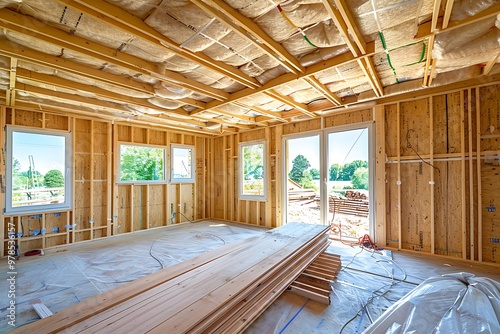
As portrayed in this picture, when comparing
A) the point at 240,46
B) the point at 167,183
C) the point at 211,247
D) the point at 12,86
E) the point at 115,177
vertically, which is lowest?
the point at 211,247

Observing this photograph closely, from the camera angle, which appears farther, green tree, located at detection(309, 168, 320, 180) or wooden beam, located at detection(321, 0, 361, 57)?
green tree, located at detection(309, 168, 320, 180)

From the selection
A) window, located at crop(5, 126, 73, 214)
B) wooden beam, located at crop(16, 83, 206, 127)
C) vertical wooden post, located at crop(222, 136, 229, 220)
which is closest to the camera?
wooden beam, located at crop(16, 83, 206, 127)

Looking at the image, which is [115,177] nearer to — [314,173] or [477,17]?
[314,173]

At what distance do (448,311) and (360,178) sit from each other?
335cm

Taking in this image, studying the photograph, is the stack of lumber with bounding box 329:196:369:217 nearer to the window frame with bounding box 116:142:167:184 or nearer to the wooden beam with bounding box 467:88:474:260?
the wooden beam with bounding box 467:88:474:260

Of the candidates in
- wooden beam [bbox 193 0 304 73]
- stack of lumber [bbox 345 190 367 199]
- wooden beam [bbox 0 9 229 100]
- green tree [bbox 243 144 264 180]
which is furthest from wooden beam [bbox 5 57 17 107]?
stack of lumber [bbox 345 190 367 199]

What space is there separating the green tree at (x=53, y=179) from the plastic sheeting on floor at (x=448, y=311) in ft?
19.6

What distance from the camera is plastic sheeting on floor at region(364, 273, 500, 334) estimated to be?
1380 mm

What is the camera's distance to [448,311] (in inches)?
59.7

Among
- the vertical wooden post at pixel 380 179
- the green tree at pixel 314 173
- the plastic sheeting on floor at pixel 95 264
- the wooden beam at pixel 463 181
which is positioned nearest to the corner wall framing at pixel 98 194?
the plastic sheeting on floor at pixel 95 264

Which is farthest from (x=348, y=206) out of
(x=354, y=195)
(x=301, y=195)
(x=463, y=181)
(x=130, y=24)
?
(x=130, y=24)

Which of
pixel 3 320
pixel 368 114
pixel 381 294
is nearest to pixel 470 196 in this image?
pixel 368 114

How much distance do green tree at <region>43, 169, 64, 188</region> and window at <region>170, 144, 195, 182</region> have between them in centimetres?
254

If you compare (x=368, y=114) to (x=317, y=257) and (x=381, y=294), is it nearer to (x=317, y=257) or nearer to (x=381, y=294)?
(x=317, y=257)
